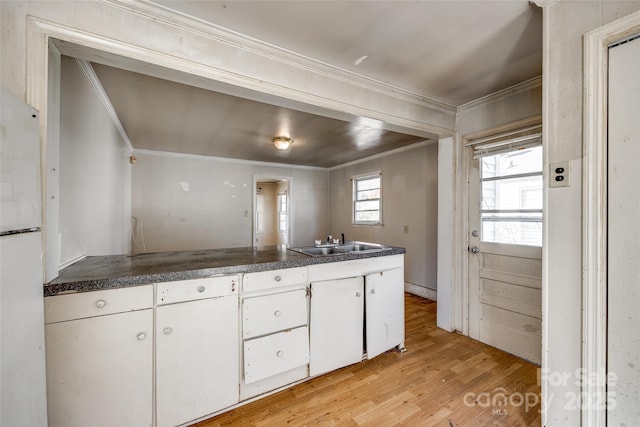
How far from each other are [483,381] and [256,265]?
1938mm

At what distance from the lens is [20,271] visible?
3.32ft

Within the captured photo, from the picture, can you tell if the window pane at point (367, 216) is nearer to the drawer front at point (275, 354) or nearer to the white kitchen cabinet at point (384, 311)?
the white kitchen cabinet at point (384, 311)

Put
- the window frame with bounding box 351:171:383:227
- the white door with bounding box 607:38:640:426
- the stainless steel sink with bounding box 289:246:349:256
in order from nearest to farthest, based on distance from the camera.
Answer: the white door with bounding box 607:38:640:426 → the stainless steel sink with bounding box 289:246:349:256 → the window frame with bounding box 351:171:383:227

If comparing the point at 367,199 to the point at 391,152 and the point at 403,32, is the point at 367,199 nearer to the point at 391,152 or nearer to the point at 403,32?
the point at 391,152

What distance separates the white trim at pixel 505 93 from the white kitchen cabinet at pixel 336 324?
210cm

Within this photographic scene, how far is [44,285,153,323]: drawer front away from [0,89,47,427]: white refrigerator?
0.24 feet

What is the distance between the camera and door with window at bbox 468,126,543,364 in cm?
220

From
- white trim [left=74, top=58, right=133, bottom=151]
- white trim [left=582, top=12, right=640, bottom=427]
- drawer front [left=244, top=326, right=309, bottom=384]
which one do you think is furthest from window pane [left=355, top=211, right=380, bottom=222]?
white trim [left=74, top=58, right=133, bottom=151]

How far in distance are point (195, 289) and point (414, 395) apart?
166 centimetres

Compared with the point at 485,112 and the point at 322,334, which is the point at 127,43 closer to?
the point at 322,334

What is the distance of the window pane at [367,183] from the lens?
193 inches

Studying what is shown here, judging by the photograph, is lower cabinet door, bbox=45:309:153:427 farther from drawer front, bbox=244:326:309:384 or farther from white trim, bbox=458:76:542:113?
white trim, bbox=458:76:542:113

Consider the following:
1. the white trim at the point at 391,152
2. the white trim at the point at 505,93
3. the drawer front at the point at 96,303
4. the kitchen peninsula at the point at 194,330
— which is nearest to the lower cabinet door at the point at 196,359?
the kitchen peninsula at the point at 194,330

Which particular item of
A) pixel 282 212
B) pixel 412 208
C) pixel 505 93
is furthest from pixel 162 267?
pixel 282 212
